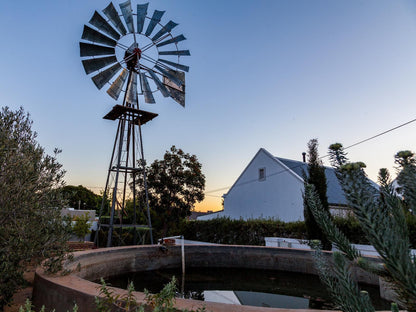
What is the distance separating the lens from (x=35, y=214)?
3.95 metres

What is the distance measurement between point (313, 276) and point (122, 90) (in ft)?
33.7

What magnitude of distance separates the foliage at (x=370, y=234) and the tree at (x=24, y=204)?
3991mm

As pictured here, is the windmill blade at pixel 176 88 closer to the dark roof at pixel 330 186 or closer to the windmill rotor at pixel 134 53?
the windmill rotor at pixel 134 53

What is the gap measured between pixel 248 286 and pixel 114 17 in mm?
10937

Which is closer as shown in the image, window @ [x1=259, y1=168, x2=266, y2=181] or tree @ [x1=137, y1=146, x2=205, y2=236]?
window @ [x1=259, y1=168, x2=266, y2=181]

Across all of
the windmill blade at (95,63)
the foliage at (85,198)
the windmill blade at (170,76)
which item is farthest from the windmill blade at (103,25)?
the foliage at (85,198)

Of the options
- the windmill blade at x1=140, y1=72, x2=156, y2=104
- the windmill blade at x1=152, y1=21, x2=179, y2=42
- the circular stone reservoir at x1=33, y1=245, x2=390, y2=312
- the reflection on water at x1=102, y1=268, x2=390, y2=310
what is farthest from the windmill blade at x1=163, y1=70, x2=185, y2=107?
the reflection on water at x1=102, y1=268, x2=390, y2=310

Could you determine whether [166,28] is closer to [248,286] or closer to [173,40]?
[173,40]

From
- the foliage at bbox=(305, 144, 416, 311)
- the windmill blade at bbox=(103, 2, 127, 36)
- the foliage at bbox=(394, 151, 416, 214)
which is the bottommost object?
the foliage at bbox=(305, 144, 416, 311)

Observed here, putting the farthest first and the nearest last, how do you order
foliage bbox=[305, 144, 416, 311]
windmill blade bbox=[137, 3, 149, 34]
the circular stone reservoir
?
windmill blade bbox=[137, 3, 149, 34], the circular stone reservoir, foliage bbox=[305, 144, 416, 311]

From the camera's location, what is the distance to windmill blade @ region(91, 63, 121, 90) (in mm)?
10328

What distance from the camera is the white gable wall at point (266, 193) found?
17406mm

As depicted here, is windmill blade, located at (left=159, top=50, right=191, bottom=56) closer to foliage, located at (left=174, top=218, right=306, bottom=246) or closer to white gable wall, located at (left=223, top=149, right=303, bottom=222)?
foliage, located at (left=174, top=218, right=306, bottom=246)

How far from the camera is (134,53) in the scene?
1158cm
